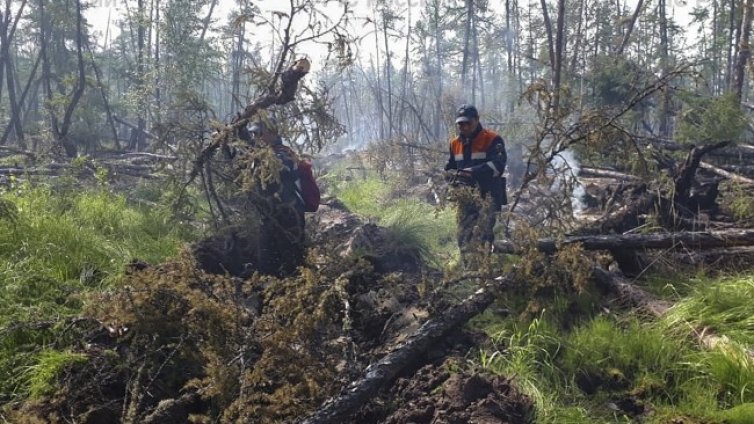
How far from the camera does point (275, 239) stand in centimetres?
515

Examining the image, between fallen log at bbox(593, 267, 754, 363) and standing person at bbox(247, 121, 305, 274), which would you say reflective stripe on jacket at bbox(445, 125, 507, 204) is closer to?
fallen log at bbox(593, 267, 754, 363)

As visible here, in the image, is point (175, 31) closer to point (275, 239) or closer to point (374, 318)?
point (275, 239)

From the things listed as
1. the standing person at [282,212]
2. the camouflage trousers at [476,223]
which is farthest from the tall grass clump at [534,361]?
the standing person at [282,212]

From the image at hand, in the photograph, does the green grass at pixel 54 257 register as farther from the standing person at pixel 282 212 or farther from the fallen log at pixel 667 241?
the fallen log at pixel 667 241

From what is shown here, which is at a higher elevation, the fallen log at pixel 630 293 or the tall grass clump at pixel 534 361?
the fallen log at pixel 630 293

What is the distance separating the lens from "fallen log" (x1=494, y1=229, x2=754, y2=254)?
13.8 feet

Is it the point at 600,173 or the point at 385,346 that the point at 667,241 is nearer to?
the point at 385,346

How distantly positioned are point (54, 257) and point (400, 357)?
295cm

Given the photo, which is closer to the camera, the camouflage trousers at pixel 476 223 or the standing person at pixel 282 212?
the camouflage trousers at pixel 476 223

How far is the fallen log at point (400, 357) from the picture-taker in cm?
247

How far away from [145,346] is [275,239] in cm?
223

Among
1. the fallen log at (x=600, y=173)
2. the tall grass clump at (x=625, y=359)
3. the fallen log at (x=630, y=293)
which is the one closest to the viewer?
the tall grass clump at (x=625, y=359)

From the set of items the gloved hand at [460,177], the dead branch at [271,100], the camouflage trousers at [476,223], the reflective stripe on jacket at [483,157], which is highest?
the dead branch at [271,100]

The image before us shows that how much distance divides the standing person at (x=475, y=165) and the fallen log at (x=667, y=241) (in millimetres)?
735
